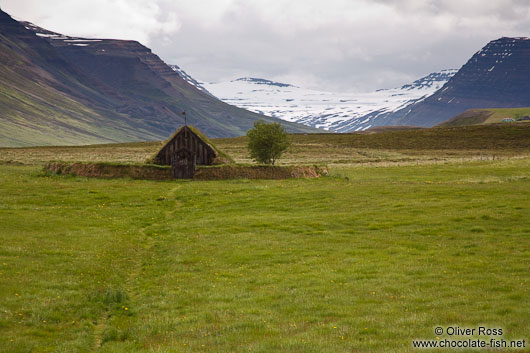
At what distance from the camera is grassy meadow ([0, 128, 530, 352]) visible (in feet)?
48.0

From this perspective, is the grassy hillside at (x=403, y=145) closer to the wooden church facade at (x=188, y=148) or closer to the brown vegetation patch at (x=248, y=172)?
the wooden church facade at (x=188, y=148)

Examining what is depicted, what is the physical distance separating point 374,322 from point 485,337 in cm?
309

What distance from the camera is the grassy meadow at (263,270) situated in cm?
1462

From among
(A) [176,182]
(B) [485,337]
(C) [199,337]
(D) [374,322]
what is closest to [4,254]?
(C) [199,337]

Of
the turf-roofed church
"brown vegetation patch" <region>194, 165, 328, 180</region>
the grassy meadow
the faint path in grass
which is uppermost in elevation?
the turf-roofed church

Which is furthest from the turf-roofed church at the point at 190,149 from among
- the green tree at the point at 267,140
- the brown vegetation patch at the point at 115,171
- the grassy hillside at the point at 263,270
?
the grassy hillside at the point at 263,270

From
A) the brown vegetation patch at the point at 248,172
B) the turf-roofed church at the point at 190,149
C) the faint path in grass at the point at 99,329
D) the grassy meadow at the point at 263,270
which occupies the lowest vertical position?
the faint path in grass at the point at 99,329

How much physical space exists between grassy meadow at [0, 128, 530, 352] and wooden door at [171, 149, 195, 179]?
14.9 metres

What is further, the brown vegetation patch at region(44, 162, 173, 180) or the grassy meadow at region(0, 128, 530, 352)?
the brown vegetation patch at region(44, 162, 173, 180)

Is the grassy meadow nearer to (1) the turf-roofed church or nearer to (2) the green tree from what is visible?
(1) the turf-roofed church

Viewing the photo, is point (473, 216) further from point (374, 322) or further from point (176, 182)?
point (176, 182)

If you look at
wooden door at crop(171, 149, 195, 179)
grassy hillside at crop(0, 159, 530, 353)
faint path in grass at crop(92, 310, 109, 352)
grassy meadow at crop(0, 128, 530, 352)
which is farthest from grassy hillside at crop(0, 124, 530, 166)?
faint path in grass at crop(92, 310, 109, 352)

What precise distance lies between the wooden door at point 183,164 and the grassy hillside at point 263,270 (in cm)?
1529

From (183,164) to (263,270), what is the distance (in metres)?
38.9
